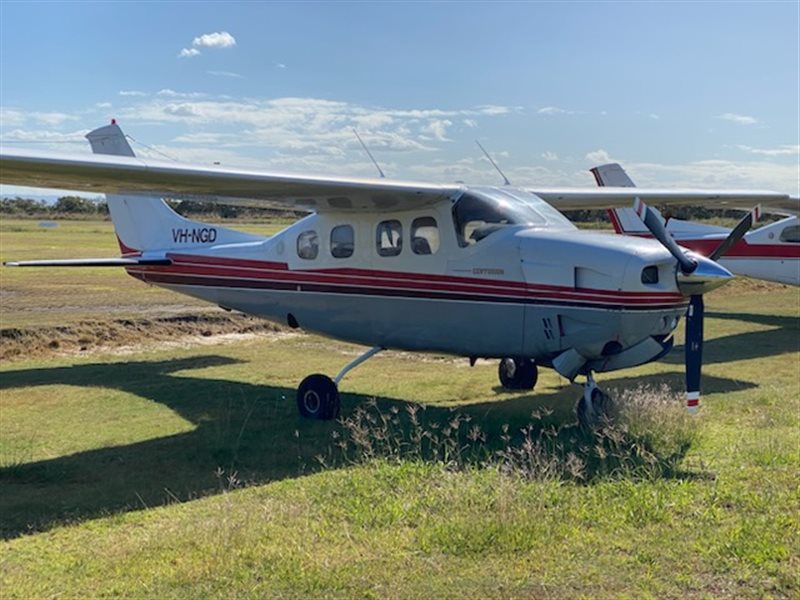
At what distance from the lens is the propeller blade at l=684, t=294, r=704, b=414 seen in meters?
7.29

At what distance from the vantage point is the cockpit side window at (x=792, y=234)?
2002cm

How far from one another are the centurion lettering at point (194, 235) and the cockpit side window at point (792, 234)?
15.0m

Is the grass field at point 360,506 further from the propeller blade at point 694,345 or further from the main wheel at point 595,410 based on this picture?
the propeller blade at point 694,345

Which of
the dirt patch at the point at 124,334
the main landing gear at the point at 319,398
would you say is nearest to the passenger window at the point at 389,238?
the main landing gear at the point at 319,398

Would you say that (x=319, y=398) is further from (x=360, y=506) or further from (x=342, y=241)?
(x=360, y=506)

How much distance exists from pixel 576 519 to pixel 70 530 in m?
3.42

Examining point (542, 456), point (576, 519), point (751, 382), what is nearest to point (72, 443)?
point (542, 456)

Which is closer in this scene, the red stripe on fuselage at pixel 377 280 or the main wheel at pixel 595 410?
the red stripe on fuselage at pixel 377 280

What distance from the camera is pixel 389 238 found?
30.3 feet

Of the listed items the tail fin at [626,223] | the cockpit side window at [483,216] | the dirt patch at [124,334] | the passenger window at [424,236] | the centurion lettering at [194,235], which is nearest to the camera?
the cockpit side window at [483,216]

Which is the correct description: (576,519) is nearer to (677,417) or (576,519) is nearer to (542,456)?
(542,456)

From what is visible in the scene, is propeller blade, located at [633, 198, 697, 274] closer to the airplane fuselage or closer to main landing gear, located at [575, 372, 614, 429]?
the airplane fuselage

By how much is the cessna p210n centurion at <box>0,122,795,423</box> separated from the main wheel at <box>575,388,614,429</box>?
2cm

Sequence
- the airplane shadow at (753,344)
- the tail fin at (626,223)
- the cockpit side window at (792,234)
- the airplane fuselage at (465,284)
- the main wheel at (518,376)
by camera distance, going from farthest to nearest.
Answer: the cockpit side window at (792,234) < the tail fin at (626,223) < the airplane shadow at (753,344) < the main wheel at (518,376) < the airplane fuselage at (465,284)
